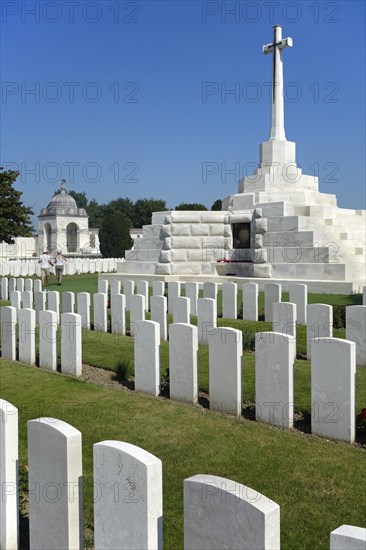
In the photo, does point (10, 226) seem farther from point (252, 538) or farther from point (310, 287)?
point (252, 538)

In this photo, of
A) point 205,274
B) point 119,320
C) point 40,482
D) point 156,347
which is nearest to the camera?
point 40,482

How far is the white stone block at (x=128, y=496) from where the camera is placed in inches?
74.2

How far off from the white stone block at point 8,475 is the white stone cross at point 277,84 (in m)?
→ 17.0

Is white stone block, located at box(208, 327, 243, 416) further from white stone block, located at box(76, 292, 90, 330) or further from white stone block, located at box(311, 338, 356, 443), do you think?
white stone block, located at box(76, 292, 90, 330)

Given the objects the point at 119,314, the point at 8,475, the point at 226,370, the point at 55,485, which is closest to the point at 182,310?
the point at 119,314

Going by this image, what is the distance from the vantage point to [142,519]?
1.92 metres

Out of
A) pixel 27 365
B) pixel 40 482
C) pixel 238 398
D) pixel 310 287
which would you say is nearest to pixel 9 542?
pixel 40 482

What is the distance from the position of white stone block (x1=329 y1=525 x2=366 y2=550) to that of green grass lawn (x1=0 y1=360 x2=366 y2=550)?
1279 mm

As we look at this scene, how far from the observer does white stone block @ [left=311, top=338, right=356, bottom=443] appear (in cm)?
413

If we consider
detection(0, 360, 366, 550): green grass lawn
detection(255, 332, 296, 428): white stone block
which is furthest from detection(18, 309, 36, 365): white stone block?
detection(255, 332, 296, 428): white stone block

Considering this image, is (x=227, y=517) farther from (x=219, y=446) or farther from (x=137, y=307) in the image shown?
(x=137, y=307)

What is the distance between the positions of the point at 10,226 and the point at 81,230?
113 feet

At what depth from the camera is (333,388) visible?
4215 mm

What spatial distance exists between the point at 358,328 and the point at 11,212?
25343 mm
